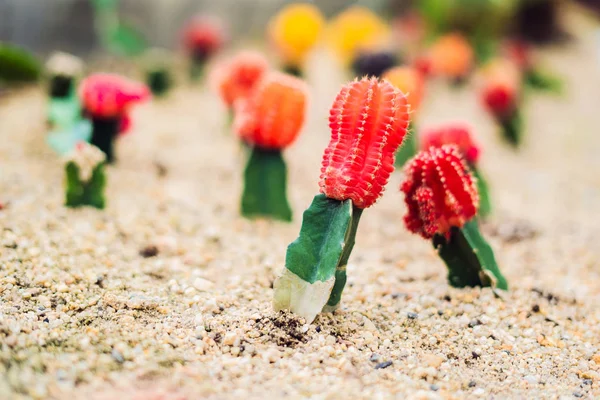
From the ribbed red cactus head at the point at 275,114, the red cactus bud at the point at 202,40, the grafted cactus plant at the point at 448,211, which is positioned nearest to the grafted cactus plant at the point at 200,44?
the red cactus bud at the point at 202,40

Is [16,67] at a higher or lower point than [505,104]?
lower

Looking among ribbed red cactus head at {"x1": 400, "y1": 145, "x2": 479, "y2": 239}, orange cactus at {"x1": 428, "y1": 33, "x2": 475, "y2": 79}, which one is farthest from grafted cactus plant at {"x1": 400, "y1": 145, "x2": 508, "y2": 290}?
orange cactus at {"x1": 428, "y1": 33, "x2": 475, "y2": 79}

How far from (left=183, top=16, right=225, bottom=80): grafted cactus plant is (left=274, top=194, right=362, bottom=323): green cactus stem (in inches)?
111

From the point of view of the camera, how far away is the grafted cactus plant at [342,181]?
148cm

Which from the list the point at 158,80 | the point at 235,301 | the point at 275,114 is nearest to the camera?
the point at 235,301

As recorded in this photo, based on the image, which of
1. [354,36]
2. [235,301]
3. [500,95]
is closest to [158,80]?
[354,36]

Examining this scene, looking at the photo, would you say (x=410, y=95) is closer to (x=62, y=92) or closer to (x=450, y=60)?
(x=62, y=92)

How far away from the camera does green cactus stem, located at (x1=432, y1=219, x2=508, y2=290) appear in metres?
1.80

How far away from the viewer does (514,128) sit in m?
3.83

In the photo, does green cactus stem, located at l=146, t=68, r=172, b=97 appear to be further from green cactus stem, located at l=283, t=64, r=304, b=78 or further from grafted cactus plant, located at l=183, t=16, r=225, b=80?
green cactus stem, located at l=283, t=64, r=304, b=78

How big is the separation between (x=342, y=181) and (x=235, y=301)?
50 cm

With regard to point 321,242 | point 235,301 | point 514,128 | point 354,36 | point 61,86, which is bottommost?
point 235,301

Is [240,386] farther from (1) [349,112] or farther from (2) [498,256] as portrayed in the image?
(2) [498,256]

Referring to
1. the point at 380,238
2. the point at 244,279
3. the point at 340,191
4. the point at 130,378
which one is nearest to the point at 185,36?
the point at 380,238
